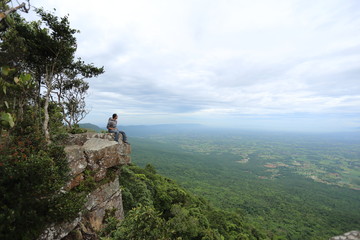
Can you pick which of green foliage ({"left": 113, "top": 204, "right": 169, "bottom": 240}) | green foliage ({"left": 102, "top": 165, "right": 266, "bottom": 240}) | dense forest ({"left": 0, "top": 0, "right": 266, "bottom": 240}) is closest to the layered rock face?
dense forest ({"left": 0, "top": 0, "right": 266, "bottom": 240})

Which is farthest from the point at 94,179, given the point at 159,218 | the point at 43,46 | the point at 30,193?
the point at 43,46

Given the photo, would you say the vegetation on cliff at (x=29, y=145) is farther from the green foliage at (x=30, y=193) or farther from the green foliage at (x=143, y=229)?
the green foliage at (x=143, y=229)

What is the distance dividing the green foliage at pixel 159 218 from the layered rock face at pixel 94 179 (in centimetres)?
159

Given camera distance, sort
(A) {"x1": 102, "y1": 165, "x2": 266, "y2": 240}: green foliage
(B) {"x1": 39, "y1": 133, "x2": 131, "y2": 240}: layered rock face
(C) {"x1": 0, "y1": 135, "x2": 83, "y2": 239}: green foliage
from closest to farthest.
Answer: (C) {"x1": 0, "y1": 135, "x2": 83, "y2": 239}: green foliage, (A) {"x1": 102, "y1": 165, "x2": 266, "y2": 240}: green foliage, (B) {"x1": 39, "y1": 133, "x2": 131, "y2": 240}: layered rock face

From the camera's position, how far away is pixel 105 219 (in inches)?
364

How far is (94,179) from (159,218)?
5.55m

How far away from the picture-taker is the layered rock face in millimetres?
7113

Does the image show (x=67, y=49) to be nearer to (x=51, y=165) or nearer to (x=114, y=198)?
(x=51, y=165)

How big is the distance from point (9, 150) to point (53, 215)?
3.61 m

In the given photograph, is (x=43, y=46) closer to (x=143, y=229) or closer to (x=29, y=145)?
(x=29, y=145)

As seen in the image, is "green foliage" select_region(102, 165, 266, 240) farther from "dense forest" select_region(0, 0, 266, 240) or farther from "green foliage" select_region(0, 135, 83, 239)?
"green foliage" select_region(0, 135, 83, 239)

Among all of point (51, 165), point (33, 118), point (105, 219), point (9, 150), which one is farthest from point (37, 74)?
point (105, 219)

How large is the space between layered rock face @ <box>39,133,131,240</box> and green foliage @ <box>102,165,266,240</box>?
1586 mm

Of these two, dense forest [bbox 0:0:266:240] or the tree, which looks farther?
the tree
